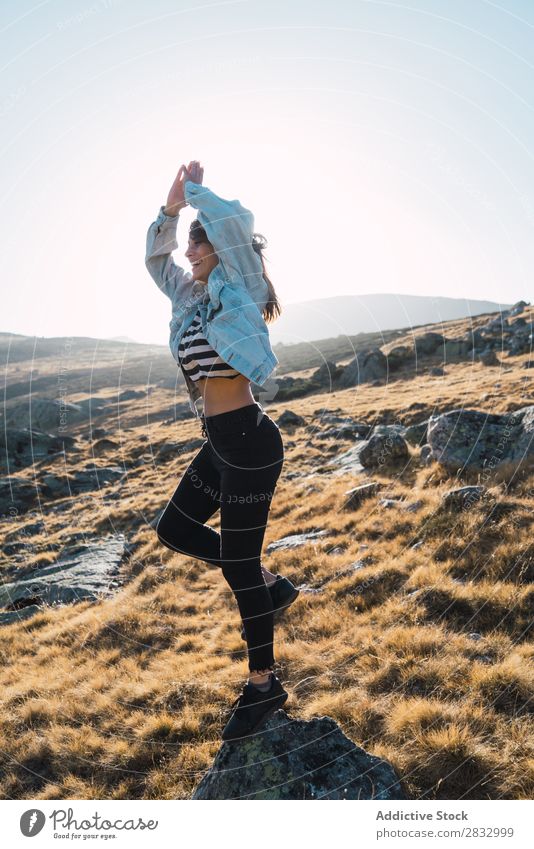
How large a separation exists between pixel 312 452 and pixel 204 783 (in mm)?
13366

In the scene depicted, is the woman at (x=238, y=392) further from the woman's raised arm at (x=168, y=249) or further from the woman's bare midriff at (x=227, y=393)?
the woman's raised arm at (x=168, y=249)

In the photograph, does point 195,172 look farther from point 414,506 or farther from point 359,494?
point 359,494

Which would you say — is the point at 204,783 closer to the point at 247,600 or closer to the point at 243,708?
the point at 243,708

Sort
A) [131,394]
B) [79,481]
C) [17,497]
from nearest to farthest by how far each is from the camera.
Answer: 1. [17,497]
2. [79,481]
3. [131,394]

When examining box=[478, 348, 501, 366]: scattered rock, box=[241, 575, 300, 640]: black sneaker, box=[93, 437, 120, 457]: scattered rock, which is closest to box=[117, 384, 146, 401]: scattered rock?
box=[93, 437, 120, 457]: scattered rock

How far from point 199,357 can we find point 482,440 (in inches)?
289

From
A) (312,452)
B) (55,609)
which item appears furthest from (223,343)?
(312,452)

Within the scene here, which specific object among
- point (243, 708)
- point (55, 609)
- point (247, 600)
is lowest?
point (55, 609)

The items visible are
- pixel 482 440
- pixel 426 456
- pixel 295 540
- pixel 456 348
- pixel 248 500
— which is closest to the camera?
pixel 248 500

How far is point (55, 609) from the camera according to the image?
8469 millimetres

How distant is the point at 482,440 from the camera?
358 inches
